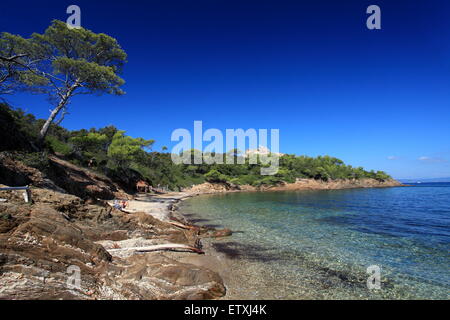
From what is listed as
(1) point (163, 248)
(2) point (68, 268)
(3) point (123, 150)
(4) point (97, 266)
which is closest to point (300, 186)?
(3) point (123, 150)

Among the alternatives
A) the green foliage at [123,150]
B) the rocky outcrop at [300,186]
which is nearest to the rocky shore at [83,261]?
the green foliage at [123,150]

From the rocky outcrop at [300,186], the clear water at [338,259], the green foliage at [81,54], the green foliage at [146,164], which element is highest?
the green foliage at [81,54]

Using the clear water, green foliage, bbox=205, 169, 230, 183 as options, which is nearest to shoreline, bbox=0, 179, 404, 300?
the clear water

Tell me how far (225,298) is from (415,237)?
13927mm

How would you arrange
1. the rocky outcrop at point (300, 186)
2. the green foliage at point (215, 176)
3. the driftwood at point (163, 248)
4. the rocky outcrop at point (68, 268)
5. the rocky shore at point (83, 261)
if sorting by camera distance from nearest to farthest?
the rocky outcrop at point (68, 268)
the rocky shore at point (83, 261)
the driftwood at point (163, 248)
the rocky outcrop at point (300, 186)
the green foliage at point (215, 176)

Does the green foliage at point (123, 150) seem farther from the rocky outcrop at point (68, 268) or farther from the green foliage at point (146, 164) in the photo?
the rocky outcrop at point (68, 268)

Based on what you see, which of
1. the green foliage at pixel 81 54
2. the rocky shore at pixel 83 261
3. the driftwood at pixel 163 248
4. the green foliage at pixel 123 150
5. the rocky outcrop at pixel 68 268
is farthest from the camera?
the green foliage at pixel 123 150

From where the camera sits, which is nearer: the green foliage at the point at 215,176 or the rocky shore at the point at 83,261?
the rocky shore at the point at 83,261

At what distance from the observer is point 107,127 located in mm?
49781

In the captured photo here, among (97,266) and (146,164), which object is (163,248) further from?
(146,164)

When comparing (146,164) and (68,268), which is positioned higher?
(146,164)

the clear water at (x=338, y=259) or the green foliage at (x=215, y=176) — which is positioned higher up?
the green foliage at (x=215, y=176)
